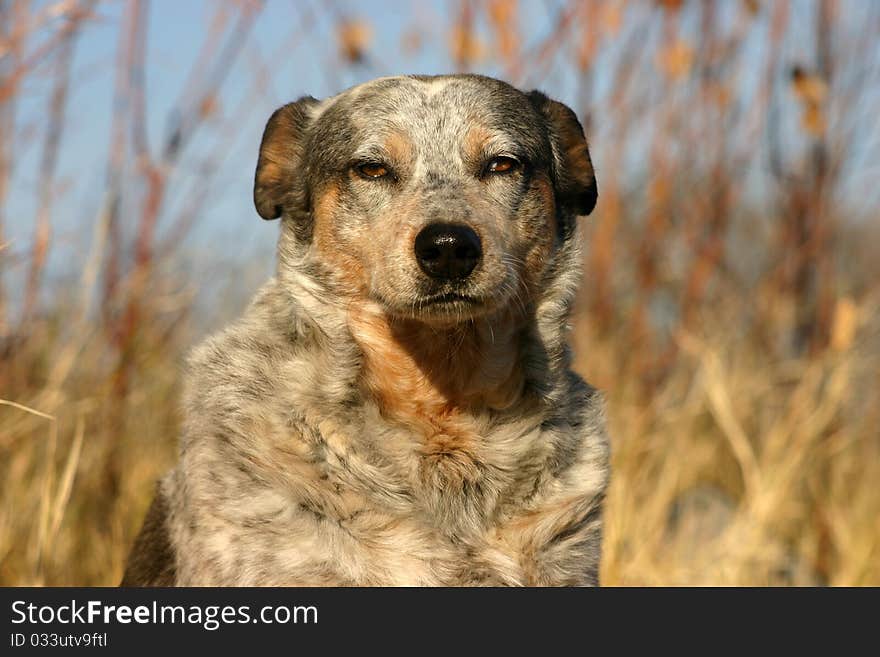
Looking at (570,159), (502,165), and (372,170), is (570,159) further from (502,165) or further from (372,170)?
(372,170)

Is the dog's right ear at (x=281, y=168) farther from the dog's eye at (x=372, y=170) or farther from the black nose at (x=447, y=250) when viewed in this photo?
the black nose at (x=447, y=250)

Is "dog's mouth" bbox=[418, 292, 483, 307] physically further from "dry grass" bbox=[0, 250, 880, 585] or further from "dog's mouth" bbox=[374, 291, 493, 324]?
"dry grass" bbox=[0, 250, 880, 585]

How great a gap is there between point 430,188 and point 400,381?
1.88 ft

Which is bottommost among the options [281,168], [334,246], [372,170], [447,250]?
[447,250]

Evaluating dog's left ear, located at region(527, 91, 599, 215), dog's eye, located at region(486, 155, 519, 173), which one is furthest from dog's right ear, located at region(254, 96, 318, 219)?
dog's left ear, located at region(527, 91, 599, 215)

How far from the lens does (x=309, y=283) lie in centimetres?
340

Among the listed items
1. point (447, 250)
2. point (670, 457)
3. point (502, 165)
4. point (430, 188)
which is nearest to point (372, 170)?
point (430, 188)

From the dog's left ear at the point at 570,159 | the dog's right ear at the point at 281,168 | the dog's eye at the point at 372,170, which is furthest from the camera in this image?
the dog's left ear at the point at 570,159

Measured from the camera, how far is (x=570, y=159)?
386 centimetres

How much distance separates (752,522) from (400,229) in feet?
8.48

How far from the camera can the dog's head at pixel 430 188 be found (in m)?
3.14

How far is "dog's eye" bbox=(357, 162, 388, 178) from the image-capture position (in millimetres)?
3490

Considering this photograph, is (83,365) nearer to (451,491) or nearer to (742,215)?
(451,491)

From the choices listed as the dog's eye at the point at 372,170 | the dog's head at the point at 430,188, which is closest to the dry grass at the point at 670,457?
the dog's head at the point at 430,188
